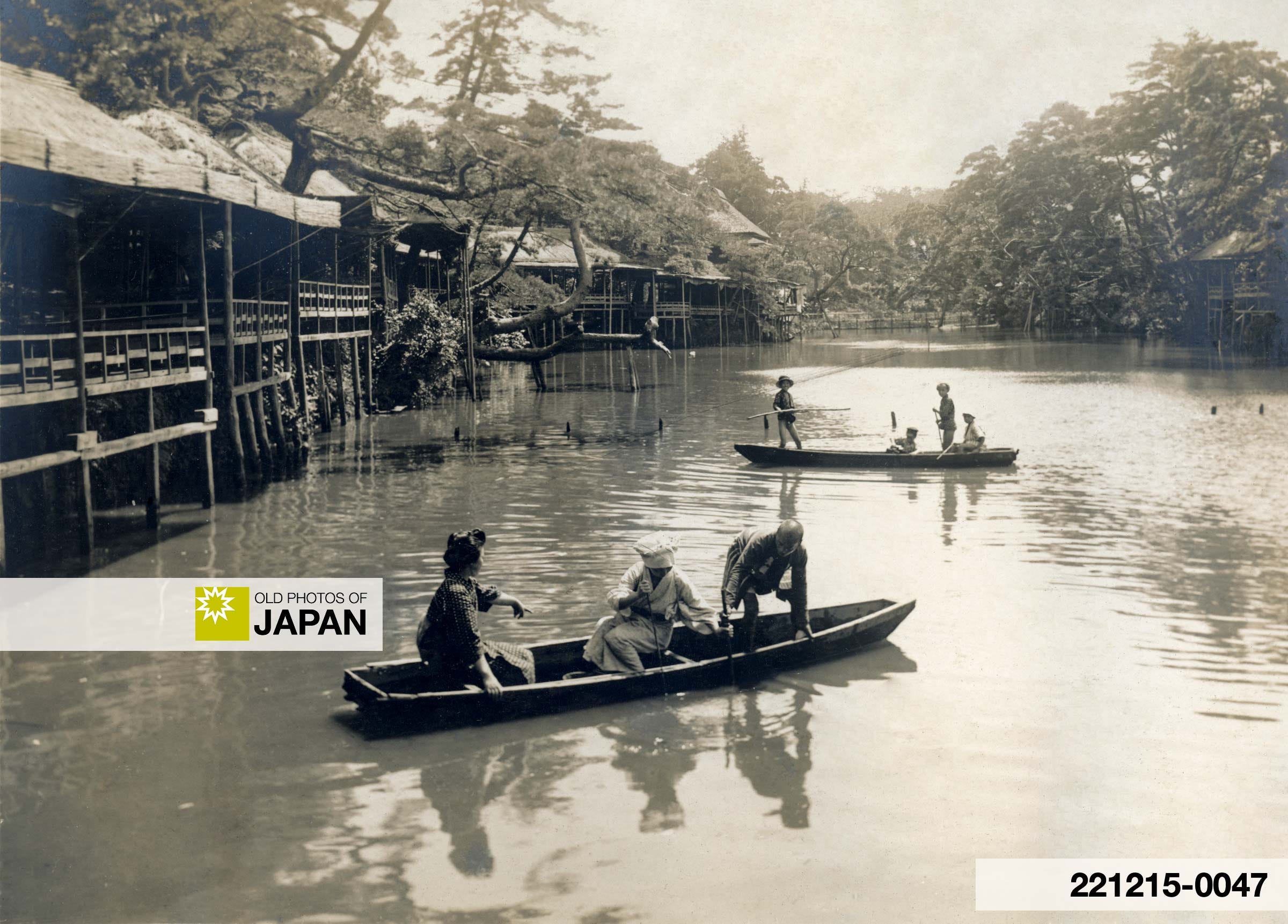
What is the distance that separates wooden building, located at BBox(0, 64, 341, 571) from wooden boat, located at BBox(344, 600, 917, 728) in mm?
3969

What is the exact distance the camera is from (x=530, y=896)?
4809mm

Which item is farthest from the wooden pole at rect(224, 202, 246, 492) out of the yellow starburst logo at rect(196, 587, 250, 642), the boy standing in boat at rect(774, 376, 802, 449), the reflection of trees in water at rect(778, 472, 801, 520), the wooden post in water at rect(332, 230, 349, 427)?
the boy standing in boat at rect(774, 376, 802, 449)

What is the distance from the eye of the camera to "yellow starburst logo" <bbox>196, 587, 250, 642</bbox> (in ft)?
27.2

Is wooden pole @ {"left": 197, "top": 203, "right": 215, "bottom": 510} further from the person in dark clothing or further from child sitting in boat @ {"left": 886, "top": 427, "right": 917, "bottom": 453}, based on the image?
the person in dark clothing

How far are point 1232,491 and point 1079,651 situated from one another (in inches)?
296

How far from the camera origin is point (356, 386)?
70.5 feet

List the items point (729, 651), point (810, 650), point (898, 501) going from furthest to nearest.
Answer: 1. point (898, 501)
2. point (810, 650)
3. point (729, 651)

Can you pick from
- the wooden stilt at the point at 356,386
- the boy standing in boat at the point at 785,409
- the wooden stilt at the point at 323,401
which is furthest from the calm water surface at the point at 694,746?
the wooden stilt at the point at 356,386

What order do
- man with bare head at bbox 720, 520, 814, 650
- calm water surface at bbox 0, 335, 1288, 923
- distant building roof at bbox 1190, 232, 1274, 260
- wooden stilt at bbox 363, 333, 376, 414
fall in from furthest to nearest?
1. distant building roof at bbox 1190, 232, 1274, 260
2. wooden stilt at bbox 363, 333, 376, 414
3. man with bare head at bbox 720, 520, 814, 650
4. calm water surface at bbox 0, 335, 1288, 923

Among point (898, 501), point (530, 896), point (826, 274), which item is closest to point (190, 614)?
point (530, 896)

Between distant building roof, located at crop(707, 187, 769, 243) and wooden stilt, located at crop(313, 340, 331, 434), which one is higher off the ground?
distant building roof, located at crop(707, 187, 769, 243)

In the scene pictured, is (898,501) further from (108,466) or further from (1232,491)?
(108,466)

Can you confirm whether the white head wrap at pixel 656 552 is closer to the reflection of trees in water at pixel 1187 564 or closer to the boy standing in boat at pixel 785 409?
the reflection of trees in water at pixel 1187 564

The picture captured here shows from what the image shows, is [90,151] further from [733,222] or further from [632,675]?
[733,222]
